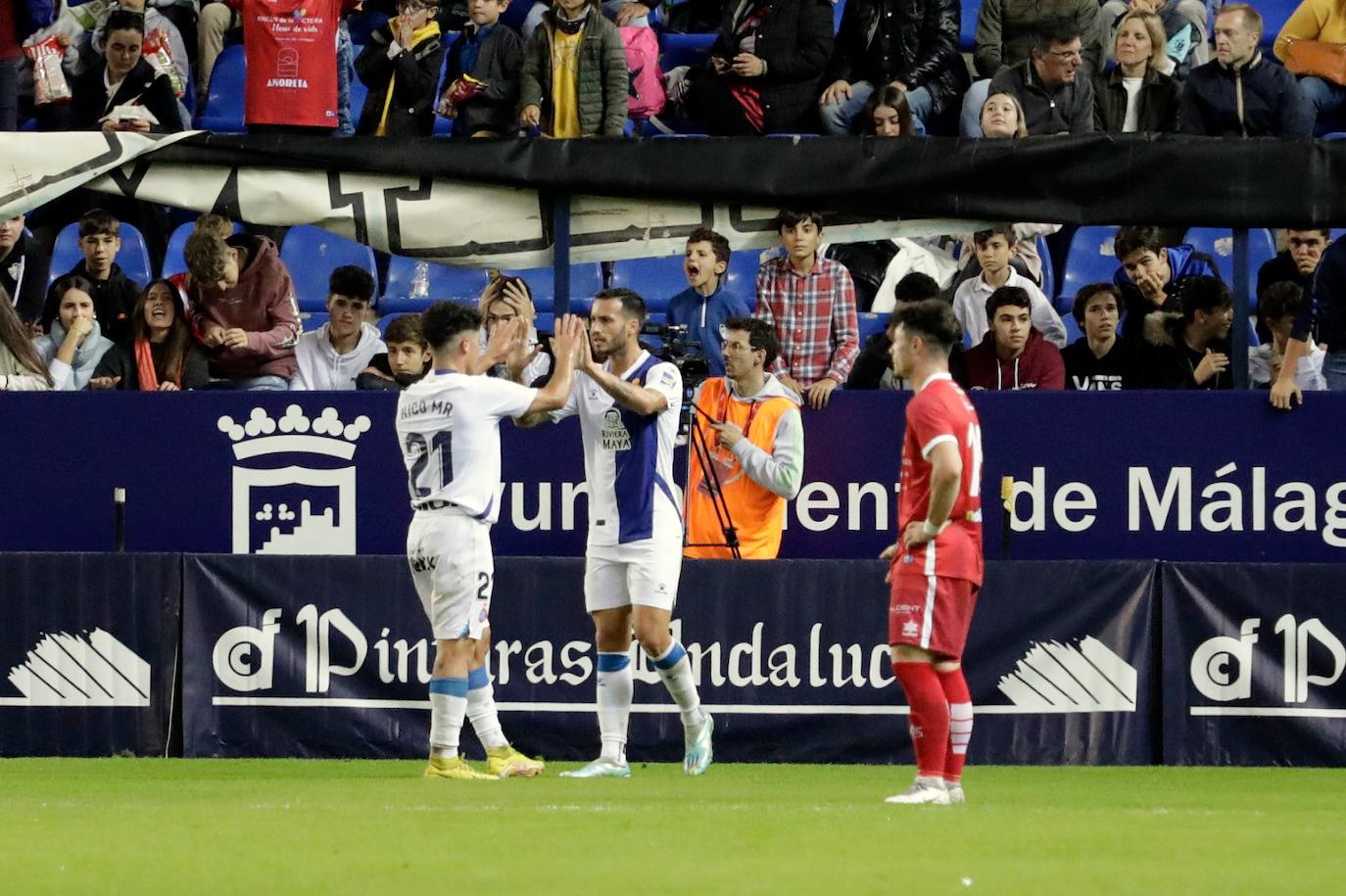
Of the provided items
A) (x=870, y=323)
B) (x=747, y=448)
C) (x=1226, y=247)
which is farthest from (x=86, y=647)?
(x=1226, y=247)

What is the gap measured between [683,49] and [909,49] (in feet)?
7.87

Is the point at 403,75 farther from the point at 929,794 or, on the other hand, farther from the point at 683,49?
the point at 929,794

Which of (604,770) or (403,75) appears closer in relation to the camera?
(604,770)

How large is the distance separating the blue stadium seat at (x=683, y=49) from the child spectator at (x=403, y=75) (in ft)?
5.84

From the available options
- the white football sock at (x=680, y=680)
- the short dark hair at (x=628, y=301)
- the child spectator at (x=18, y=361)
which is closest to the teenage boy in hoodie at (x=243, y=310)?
the child spectator at (x=18, y=361)

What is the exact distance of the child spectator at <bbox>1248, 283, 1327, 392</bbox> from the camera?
1192 centimetres

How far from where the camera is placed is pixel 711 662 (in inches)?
450

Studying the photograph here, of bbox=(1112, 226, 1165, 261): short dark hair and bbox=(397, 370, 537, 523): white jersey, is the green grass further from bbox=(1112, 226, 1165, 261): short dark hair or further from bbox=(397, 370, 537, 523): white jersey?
bbox=(1112, 226, 1165, 261): short dark hair

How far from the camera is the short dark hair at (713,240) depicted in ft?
38.8

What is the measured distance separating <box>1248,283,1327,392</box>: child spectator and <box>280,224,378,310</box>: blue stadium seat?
5.98 meters

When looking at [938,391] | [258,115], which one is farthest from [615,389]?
[258,115]

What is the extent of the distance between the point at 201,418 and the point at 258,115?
7.39 feet

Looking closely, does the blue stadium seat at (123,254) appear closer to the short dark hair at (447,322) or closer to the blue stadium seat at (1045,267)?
the short dark hair at (447,322)

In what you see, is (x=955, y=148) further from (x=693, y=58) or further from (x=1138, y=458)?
(x=693, y=58)
